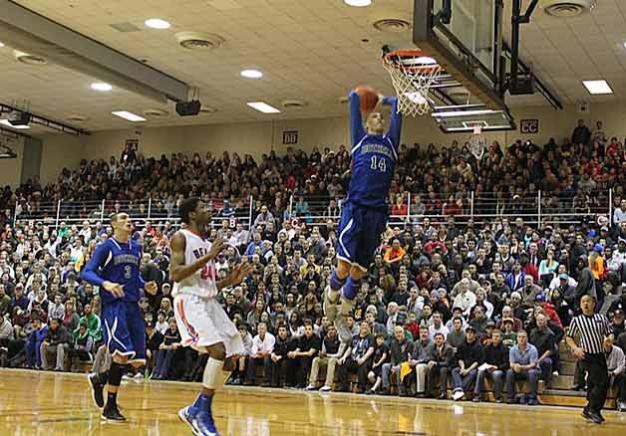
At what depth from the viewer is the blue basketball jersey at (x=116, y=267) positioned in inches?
328

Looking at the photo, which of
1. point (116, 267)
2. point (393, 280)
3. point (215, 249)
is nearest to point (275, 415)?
point (116, 267)

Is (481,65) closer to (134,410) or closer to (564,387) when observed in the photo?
(134,410)

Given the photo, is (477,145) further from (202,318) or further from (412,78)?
(202,318)

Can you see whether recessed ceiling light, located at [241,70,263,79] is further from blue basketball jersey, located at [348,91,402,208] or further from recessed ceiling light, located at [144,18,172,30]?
blue basketball jersey, located at [348,91,402,208]

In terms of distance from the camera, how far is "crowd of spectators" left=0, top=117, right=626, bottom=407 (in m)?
14.3

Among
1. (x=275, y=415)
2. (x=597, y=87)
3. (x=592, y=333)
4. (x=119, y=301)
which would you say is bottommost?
(x=275, y=415)

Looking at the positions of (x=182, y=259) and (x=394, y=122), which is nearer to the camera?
(x=182, y=259)

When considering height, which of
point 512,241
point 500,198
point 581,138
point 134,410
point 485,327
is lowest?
point 134,410

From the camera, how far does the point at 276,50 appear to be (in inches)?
767

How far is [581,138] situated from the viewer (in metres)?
22.7

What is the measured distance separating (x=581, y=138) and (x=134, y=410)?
55.5 ft

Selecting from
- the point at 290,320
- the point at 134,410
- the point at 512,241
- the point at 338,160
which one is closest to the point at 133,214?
the point at 338,160

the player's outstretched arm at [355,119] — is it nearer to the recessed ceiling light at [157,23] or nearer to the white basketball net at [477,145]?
the recessed ceiling light at [157,23]

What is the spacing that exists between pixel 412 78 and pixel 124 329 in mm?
6040
